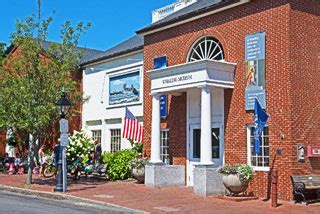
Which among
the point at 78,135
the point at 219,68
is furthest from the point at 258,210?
the point at 78,135

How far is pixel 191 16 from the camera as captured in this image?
62.8 feet

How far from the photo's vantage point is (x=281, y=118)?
15.7 m

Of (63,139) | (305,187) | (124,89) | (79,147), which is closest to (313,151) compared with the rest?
(305,187)

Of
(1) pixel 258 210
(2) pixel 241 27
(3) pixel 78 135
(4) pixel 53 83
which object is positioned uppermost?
(2) pixel 241 27

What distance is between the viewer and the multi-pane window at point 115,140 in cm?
2597

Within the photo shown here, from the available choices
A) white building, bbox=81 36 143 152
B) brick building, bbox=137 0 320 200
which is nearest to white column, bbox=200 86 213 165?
brick building, bbox=137 0 320 200

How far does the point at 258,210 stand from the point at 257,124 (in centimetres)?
303

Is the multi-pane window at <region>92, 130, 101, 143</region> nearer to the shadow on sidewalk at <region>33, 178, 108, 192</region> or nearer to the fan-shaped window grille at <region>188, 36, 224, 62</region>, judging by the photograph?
the shadow on sidewalk at <region>33, 178, 108, 192</region>

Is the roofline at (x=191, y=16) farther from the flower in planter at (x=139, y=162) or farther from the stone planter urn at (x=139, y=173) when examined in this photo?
the stone planter urn at (x=139, y=173)

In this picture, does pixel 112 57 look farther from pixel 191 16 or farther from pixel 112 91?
pixel 191 16

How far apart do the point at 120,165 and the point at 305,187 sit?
9.41 m

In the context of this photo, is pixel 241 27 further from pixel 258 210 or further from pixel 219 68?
pixel 258 210

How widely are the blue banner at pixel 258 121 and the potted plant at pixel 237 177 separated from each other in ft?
2.32

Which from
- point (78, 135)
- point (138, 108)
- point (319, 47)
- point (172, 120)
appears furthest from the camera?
point (78, 135)
